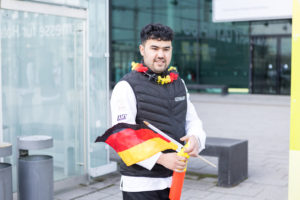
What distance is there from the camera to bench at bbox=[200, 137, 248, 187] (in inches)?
217

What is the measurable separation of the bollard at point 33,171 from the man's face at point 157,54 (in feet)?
6.78

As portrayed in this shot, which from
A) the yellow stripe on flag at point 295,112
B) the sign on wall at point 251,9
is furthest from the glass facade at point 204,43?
the yellow stripe on flag at point 295,112

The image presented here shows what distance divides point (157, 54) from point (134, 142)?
19.8 inches

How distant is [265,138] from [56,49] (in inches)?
216

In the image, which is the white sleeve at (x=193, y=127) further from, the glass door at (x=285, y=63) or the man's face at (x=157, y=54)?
the glass door at (x=285, y=63)

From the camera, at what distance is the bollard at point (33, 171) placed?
4039 millimetres

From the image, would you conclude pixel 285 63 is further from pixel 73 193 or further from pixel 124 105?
pixel 124 105

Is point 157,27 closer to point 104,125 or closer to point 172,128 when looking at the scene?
point 172,128

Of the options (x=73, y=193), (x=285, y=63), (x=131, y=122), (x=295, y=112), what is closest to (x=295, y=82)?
(x=295, y=112)

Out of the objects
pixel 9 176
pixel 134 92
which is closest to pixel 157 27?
pixel 134 92

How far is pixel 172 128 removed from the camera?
2.43m

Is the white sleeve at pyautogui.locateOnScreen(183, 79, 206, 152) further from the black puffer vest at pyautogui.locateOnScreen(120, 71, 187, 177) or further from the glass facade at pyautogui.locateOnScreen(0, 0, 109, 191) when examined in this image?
the glass facade at pyautogui.locateOnScreen(0, 0, 109, 191)

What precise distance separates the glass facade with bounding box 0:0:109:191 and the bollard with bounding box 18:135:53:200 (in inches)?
29.6

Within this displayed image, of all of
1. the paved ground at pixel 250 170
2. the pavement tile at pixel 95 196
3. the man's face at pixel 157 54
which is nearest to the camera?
the man's face at pixel 157 54
